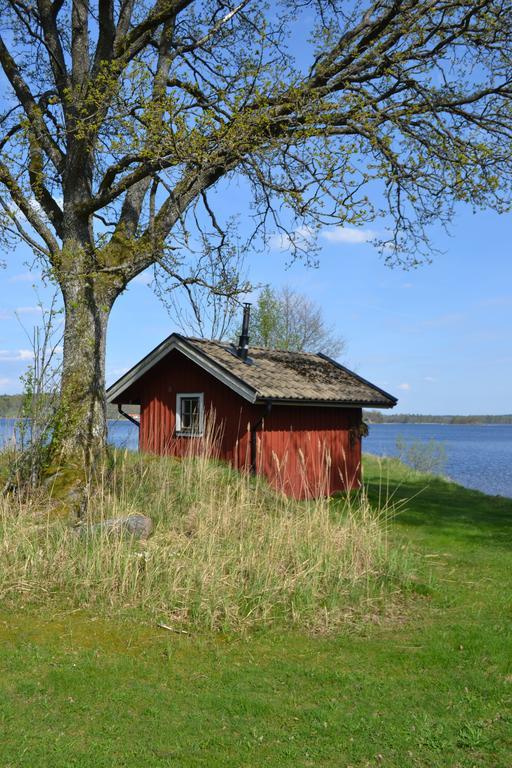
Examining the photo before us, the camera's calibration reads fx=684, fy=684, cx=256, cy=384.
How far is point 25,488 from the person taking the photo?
10.5 m

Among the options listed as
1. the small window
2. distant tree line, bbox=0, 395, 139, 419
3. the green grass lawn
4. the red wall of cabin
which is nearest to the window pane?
the small window

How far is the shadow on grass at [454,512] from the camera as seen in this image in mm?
11383

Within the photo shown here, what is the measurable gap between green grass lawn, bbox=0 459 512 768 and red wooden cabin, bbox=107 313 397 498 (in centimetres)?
805

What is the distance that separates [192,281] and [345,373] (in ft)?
25.7

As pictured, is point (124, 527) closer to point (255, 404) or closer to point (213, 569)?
point (213, 569)

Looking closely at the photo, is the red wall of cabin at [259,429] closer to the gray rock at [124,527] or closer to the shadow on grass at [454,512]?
the shadow on grass at [454,512]

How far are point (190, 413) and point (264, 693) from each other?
12.0m

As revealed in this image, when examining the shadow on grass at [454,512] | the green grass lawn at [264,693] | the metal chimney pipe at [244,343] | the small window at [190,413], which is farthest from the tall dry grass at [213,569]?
the metal chimney pipe at [244,343]

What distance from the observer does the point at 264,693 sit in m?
4.98

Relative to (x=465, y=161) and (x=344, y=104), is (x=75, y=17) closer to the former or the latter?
(x=344, y=104)

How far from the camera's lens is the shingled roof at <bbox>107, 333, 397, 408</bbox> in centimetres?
1473

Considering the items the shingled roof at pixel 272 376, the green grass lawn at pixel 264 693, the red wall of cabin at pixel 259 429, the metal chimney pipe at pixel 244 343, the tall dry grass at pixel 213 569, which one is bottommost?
the green grass lawn at pixel 264 693

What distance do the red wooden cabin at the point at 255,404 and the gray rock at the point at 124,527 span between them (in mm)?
5822

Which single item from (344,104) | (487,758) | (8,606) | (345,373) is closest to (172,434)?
(345,373)
